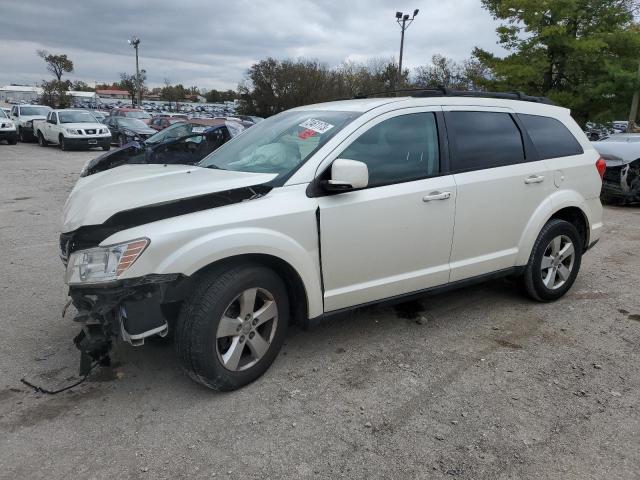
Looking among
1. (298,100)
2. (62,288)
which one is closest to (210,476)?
(62,288)

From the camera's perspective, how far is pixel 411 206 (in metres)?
3.62

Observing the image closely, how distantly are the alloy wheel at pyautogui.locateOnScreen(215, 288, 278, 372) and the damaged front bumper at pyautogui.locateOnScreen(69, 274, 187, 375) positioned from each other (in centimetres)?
33

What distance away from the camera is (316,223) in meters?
3.25

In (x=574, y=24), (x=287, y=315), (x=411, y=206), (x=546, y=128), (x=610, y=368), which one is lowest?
(x=610, y=368)

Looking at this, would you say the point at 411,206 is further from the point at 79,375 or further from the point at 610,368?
the point at 79,375

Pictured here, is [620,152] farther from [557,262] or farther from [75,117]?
[75,117]

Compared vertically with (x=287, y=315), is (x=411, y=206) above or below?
above

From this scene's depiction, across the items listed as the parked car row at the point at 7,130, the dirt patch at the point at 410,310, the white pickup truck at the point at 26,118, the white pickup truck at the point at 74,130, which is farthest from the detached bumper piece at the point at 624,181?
the white pickup truck at the point at 26,118

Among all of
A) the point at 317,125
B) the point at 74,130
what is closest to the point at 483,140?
the point at 317,125

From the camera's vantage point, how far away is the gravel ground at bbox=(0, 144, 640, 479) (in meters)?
2.58

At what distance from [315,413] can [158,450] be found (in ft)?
2.87

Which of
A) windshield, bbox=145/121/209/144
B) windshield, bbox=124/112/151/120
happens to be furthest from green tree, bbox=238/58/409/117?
windshield, bbox=145/121/209/144

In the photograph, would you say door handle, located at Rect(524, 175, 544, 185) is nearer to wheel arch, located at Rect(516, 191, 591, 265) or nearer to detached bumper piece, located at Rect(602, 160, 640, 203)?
wheel arch, located at Rect(516, 191, 591, 265)

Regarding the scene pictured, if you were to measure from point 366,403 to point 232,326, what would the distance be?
3.02 feet
